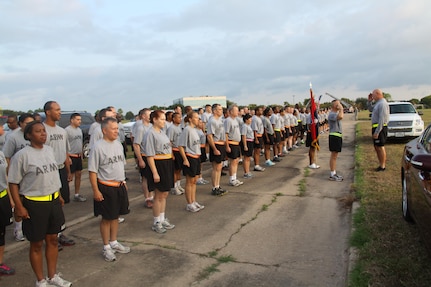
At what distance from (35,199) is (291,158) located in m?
10.1

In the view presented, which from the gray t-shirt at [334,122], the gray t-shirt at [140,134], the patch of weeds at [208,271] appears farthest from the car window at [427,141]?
the gray t-shirt at [140,134]

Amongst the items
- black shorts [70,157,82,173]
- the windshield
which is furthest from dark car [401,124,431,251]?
the windshield

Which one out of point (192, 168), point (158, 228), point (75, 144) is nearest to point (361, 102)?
point (192, 168)

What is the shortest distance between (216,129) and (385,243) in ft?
14.2

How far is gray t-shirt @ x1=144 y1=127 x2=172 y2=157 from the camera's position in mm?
5449

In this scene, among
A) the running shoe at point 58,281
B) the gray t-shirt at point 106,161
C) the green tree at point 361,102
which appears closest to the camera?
the running shoe at point 58,281

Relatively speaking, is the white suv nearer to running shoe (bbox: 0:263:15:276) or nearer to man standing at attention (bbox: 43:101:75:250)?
man standing at attention (bbox: 43:101:75:250)

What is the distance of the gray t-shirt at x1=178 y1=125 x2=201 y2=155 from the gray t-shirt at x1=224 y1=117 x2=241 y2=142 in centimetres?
175

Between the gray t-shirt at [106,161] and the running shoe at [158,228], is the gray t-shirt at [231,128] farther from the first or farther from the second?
the gray t-shirt at [106,161]

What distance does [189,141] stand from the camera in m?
6.57

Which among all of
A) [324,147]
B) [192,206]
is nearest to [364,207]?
[192,206]

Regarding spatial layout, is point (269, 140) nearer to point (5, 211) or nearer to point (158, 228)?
point (158, 228)

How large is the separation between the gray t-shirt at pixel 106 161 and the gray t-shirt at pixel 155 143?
0.82m

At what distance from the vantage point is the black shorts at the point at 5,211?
4148mm
